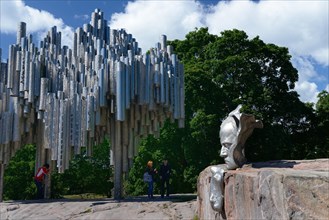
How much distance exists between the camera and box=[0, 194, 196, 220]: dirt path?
42.5 feet

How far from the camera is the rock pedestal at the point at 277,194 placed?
5.05m

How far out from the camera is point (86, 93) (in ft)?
51.0

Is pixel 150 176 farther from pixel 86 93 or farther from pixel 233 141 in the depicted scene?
pixel 233 141

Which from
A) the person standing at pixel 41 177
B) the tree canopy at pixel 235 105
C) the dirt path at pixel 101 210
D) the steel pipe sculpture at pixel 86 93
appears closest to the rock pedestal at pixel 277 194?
the dirt path at pixel 101 210

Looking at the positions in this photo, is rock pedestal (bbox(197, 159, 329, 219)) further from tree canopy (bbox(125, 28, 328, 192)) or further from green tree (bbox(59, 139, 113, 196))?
green tree (bbox(59, 139, 113, 196))

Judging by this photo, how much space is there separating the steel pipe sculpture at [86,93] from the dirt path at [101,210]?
5.55 feet

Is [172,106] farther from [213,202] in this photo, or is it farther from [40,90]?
[213,202]

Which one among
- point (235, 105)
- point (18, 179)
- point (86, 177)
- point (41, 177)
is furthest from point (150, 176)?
point (86, 177)

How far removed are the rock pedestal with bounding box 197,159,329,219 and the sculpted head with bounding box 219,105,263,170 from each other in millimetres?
716

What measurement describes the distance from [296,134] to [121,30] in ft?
49.3

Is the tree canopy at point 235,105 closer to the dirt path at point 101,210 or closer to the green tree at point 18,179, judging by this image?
the green tree at point 18,179

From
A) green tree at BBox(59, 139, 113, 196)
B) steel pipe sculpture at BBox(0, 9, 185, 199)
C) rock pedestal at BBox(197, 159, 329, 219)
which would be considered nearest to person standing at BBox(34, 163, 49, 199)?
steel pipe sculpture at BBox(0, 9, 185, 199)

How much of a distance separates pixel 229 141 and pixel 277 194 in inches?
124

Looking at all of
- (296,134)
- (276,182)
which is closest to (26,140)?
(276,182)
